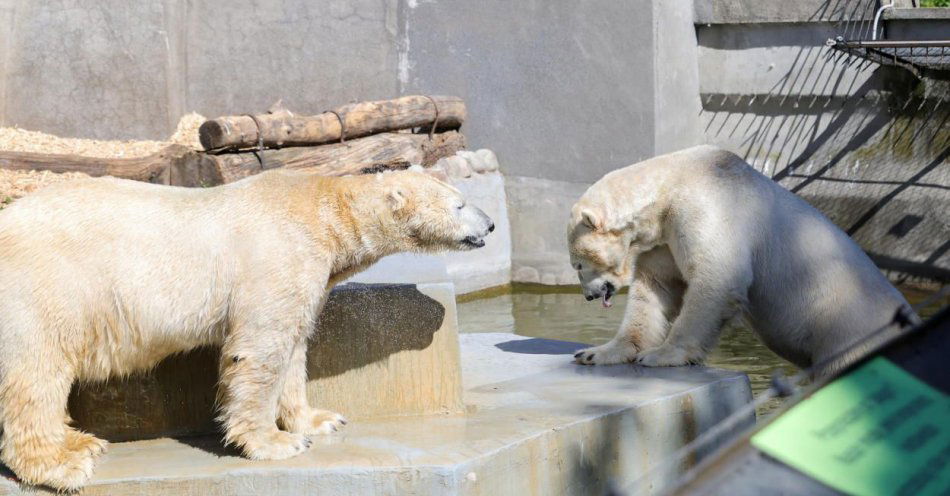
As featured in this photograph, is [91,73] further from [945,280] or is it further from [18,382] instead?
[945,280]

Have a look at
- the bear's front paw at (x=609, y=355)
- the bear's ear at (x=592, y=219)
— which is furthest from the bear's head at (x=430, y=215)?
the bear's front paw at (x=609, y=355)

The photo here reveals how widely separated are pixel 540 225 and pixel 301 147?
2847mm

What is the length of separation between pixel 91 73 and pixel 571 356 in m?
6.80

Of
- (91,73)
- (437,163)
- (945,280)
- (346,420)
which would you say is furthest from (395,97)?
(346,420)

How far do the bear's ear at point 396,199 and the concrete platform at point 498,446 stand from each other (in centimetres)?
93

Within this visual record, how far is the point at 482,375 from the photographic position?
5.71 metres

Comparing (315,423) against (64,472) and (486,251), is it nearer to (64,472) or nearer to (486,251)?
(64,472)

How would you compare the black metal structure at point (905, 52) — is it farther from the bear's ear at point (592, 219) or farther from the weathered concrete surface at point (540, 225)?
the bear's ear at point (592, 219)

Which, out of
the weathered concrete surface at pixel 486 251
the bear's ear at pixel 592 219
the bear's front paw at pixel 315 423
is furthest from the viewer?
the weathered concrete surface at pixel 486 251

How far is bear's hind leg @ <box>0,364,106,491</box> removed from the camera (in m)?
3.85

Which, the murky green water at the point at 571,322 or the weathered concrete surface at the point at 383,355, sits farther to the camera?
the murky green water at the point at 571,322

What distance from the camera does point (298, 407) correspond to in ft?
14.6

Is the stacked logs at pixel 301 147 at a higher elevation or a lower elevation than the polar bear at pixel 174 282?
lower

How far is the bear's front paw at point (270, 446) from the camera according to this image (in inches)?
161
